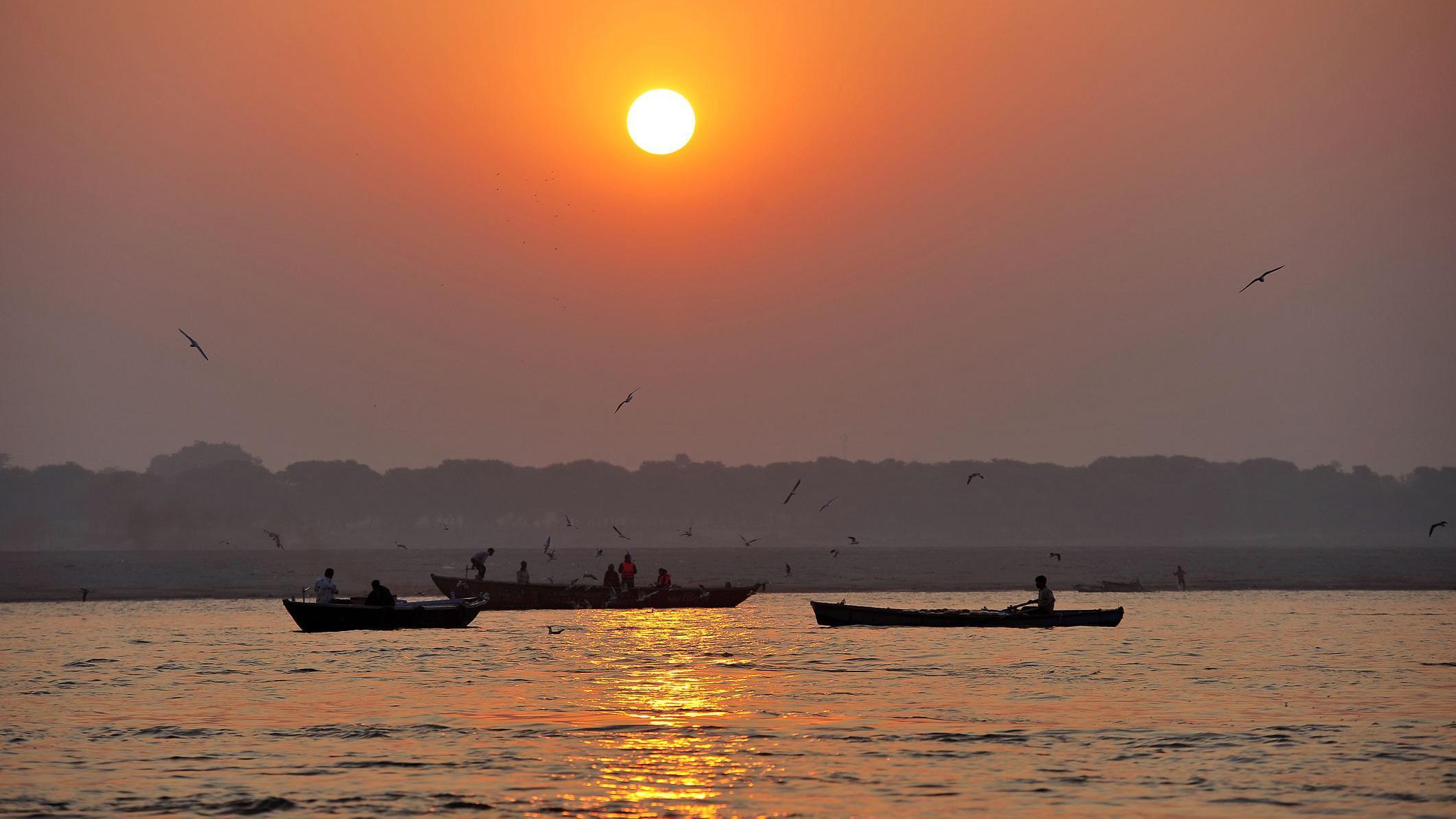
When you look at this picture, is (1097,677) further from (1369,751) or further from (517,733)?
(517,733)

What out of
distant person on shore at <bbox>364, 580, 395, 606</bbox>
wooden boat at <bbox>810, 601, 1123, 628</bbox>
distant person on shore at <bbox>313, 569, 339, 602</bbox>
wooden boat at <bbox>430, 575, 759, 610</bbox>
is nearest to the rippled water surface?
wooden boat at <bbox>810, 601, 1123, 628</bbox>

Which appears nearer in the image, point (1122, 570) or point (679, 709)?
point (679, 709)

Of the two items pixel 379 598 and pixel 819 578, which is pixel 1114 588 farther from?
pixel 379 598

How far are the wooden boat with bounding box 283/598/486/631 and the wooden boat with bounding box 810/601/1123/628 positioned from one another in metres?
13.8

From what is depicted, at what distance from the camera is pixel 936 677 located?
37844 millimetres

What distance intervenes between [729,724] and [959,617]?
25946mm

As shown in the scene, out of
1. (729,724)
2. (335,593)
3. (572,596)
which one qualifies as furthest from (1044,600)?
(729,724)

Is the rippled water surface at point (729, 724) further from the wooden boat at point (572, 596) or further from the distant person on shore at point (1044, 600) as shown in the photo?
the wooden boat at point (572, 596)

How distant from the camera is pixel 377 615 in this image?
53.8m

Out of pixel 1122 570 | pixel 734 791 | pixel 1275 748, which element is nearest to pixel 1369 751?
pixel 1275 748

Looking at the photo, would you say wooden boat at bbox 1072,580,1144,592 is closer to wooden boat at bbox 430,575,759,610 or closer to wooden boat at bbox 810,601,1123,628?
wooden boat at bbox 430,575,759,610

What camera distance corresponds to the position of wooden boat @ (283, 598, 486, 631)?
174 feet

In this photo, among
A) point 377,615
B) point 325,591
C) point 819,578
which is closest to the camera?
point 325,591

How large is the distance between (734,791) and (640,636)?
3235cm
